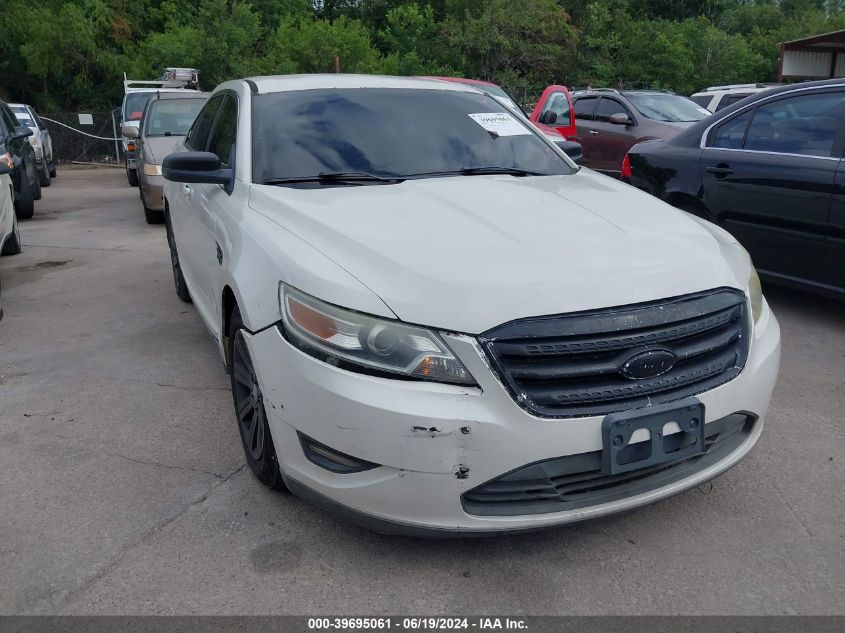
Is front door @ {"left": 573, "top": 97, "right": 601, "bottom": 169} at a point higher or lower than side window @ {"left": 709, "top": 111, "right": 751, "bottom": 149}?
lower

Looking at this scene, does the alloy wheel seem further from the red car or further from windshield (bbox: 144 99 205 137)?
the red car

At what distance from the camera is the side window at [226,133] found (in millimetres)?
3839

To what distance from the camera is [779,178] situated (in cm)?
518

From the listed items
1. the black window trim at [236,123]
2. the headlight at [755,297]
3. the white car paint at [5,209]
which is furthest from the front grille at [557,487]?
the white car paint at [5,209]

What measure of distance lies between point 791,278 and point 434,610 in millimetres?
3865

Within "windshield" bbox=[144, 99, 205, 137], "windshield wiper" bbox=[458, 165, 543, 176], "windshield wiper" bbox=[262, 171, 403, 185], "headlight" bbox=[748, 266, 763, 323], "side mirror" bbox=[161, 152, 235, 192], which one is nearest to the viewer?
"headlight" bbox=[748, 266, 763, 323]

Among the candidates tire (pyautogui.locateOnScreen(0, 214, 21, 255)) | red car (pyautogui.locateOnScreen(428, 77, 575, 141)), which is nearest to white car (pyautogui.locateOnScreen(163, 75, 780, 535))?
tire (pyautogui.locateOnScreen(0, 214, 21, 255))

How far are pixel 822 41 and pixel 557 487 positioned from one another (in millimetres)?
24783

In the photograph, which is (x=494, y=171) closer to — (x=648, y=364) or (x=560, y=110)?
(x=648, y=364)

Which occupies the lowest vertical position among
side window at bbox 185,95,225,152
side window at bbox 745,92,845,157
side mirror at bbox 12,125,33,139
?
side mirror at bbox 12,125,33,139

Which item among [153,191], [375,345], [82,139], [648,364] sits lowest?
[82,139]

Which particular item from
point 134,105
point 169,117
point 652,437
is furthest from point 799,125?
point 134,105

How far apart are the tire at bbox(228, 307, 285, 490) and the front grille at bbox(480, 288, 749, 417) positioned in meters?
0.99

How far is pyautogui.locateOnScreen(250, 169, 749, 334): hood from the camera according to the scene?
94.4 inches
